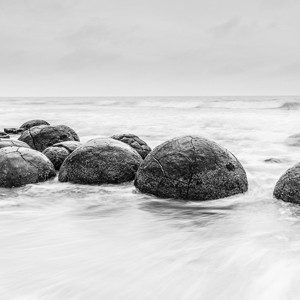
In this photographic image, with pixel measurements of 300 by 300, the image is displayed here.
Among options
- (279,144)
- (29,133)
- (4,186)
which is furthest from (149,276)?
(279,144)

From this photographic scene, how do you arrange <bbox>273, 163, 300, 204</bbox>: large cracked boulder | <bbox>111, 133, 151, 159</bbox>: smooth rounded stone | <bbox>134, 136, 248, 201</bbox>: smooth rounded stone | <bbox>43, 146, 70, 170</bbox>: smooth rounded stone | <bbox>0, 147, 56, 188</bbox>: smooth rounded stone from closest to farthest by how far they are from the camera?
1. <bbox>273, 163, 300, 204</bbox>: large cracked boulder
2. <bbox>134, 136, 248, 201</bbox>: smooth rounded stone
3. <bbox>0, 147, 56, 188</bbox>: smooth rounded stone
4. <bbox>43, 146, 70, 170</bbox>: smooth rounded stone
5. <bbox>111, 133, 151, 159</bbox>: smooth rounded stone

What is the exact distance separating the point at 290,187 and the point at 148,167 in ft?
5.09

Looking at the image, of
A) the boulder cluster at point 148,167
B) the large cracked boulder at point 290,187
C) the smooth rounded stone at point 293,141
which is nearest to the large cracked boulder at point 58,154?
the boulder cluster at point 148,167

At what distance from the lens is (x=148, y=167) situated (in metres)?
4.15

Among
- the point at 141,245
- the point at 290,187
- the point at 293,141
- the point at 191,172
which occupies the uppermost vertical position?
the point at 191,172

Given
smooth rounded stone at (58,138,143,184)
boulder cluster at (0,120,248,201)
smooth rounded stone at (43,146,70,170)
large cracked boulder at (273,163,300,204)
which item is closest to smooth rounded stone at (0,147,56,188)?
boulder cluster at (0,120,248,201)

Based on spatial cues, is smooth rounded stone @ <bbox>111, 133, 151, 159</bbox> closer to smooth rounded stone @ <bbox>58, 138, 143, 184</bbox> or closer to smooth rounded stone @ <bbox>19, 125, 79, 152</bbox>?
smooth rounded stone @ <bbox>58, 138, 143, 184</bbox>

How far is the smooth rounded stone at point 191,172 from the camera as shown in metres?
3.96

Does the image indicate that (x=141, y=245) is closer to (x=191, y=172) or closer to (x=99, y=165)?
(x=191, y=172)

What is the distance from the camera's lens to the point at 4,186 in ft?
14.7

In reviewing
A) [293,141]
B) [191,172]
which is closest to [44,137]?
[191,172]

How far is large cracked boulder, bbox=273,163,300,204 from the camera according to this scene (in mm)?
3758

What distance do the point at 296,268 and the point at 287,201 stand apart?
1355 millimetres

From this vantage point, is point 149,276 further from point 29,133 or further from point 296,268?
point 29,133
